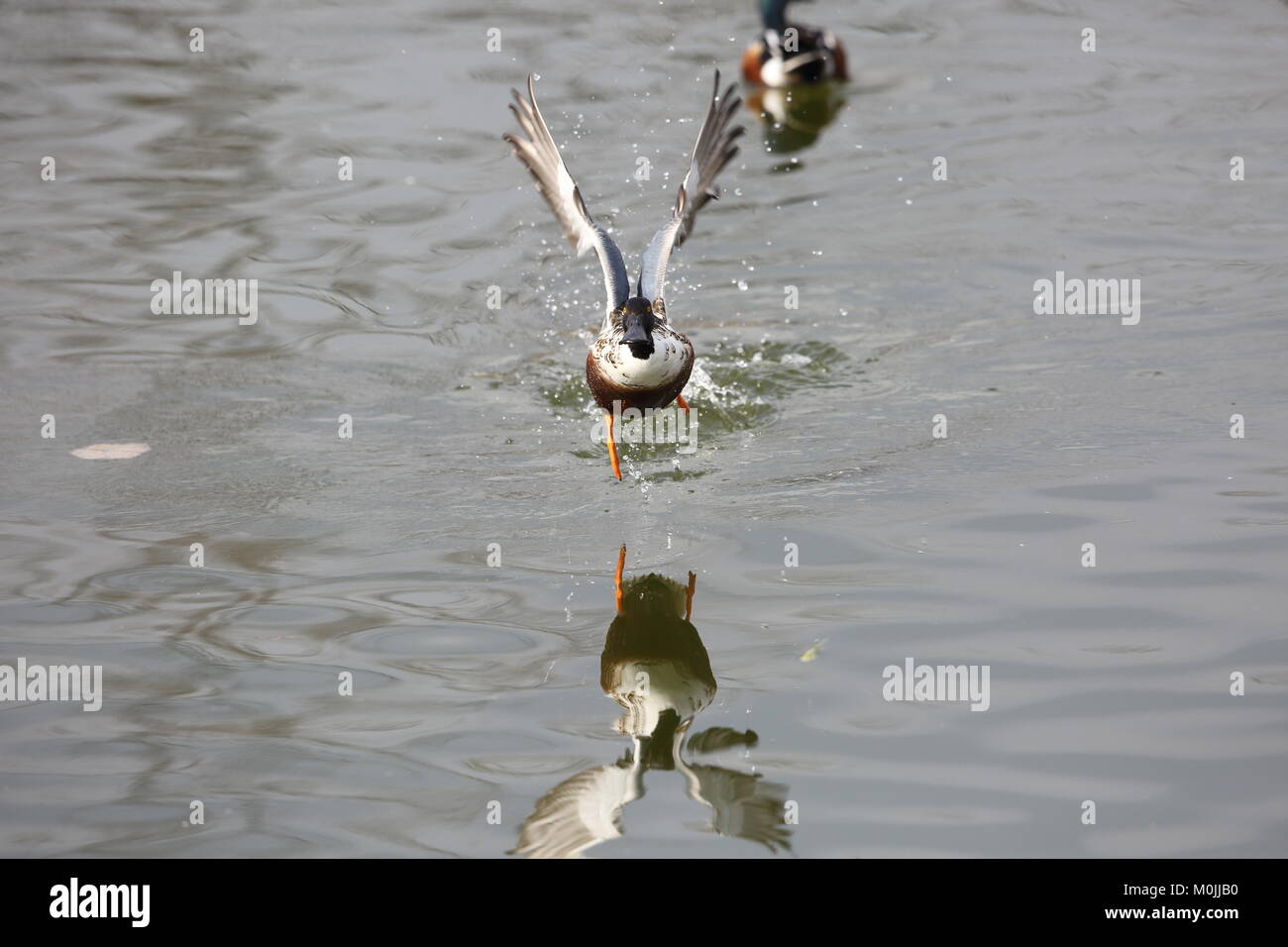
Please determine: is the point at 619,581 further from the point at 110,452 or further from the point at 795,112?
the point at 795,112

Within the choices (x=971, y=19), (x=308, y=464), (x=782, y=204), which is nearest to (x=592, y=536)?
(x=308, y=464)

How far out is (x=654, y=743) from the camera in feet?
16.4

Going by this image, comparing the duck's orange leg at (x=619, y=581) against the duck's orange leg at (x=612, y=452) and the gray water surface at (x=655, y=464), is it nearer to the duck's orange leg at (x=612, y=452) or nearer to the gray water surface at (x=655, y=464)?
the gray water surface at (x=655, y=464)

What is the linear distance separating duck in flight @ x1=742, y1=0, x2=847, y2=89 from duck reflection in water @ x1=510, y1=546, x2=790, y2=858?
8070mm

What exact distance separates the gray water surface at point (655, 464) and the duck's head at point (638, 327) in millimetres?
677

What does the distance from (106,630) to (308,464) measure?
1556mm

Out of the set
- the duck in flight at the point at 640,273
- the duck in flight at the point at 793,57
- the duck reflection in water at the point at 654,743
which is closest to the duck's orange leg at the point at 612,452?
the duck in flight at the point at 640,273

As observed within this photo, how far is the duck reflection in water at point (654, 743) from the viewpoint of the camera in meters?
4.55

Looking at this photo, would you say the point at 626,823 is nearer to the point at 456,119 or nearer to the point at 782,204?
the point at 782,204

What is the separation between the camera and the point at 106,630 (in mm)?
5773

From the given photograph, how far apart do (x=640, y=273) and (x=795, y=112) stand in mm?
6318

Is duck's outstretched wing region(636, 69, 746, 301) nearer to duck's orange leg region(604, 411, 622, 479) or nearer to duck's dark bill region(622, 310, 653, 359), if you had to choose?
duck's dark bill region(622, 310, 653, 359)

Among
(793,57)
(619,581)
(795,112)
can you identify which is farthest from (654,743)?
(793,57)
